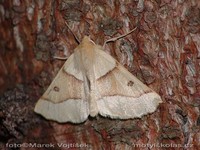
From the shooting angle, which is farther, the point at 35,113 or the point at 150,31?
the point at 35,113

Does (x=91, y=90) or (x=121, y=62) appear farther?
(x=91, y=90)

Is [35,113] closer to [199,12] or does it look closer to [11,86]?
[11,86]

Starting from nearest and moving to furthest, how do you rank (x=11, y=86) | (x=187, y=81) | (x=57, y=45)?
1. (x=187, y=81)
2. (x=57, y=45)
3. (x=11, y=86)

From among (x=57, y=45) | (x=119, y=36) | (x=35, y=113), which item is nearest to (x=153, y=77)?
(x=119, y=36)

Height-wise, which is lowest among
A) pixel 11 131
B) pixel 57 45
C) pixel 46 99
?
pixel 11 131

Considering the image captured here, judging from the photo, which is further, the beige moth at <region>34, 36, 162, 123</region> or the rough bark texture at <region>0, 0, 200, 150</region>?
the beige moth at <region>34, 36, 162, 123</region>
